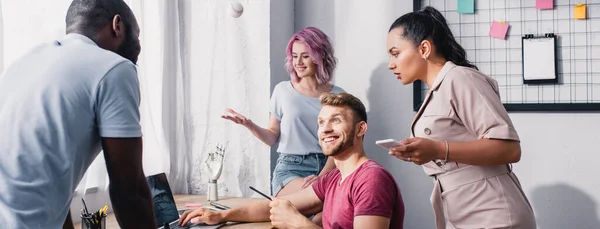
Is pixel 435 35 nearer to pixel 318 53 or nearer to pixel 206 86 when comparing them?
pixel 318 53

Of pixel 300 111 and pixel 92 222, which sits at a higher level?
pixel 300 111

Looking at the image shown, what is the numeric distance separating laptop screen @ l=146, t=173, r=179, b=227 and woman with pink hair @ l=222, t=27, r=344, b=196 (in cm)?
55

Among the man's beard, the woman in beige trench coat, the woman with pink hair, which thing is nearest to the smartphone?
the woman in beige trench coat

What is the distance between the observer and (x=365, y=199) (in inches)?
66.0

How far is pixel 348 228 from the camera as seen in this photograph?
176cm

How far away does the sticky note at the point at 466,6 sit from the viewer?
271 cm

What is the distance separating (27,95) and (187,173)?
1.85 m

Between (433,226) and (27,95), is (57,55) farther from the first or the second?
(433,226)

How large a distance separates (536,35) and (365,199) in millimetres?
1397

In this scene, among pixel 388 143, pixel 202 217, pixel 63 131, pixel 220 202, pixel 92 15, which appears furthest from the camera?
pixel 220 202

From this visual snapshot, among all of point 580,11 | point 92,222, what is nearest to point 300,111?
point 92,222

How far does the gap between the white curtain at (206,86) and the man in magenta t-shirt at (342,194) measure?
0.78m

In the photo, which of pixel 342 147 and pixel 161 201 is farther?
pixel 161 201

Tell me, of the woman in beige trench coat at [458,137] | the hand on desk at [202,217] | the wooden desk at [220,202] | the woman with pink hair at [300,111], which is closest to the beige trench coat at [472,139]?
the woman in beige trench coat at [458,137]
